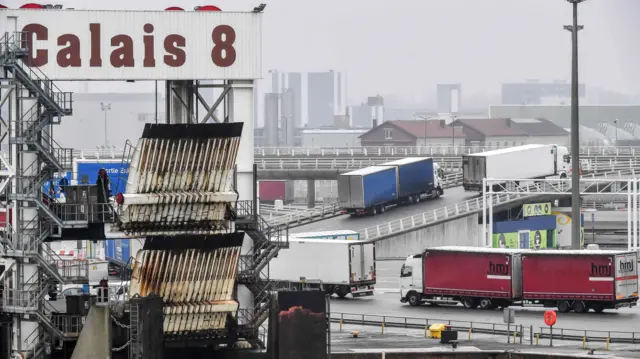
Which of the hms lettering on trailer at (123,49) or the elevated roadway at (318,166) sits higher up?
the hms lettering on trailer at (123,49)

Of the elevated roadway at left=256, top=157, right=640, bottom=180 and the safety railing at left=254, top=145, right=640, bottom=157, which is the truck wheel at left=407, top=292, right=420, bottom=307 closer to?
the elevated roadway at left=256, top=157, right=640, bottom=180

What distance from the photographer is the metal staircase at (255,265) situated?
5131cm

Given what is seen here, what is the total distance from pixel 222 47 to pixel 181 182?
4.82 metres

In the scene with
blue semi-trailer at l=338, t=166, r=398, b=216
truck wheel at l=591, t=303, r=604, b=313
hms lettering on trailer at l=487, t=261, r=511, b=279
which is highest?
blue semi-trailer at l=338, t=166, r=398, b=216

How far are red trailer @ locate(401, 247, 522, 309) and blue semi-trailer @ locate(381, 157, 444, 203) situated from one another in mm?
32282

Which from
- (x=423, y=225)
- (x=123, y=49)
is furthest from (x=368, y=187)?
(x=123, y=49)

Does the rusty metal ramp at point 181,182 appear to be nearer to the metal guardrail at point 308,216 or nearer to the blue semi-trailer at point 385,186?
the blue semi-trailer at point 385,186

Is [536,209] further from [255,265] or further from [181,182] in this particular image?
[181,182]

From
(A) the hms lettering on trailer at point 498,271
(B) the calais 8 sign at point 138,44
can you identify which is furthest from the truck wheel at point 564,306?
(B) the calais 8 sign at point 138,44

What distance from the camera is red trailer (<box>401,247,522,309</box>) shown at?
7031cm

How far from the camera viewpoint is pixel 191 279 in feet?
166

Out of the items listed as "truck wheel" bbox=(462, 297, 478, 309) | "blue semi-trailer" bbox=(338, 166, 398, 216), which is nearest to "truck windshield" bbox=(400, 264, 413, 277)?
"truck wheel" bbox=(462, 297, 478, 309)

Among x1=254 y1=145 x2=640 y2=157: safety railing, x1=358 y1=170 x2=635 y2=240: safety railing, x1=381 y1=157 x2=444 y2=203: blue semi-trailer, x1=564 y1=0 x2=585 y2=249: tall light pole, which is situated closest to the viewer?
x1=564 y1=0 x2=585 y2=249: tall light pole

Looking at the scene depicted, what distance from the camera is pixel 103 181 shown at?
50.4 metres
